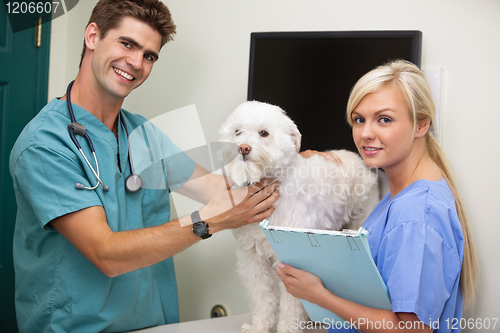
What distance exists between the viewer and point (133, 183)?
127cm

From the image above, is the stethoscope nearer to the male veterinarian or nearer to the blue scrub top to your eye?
the male veterinarian

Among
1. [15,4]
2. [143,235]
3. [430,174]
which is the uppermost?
[15,4]

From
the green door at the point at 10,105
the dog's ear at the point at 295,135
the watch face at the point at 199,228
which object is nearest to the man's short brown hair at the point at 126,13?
the dog's ear at the point at 295,135

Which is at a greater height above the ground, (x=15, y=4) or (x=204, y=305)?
(x=15, y=4)

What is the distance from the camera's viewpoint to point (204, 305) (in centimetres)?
180

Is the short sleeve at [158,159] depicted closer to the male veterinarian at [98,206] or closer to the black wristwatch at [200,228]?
the male veterinarian at [98,206]

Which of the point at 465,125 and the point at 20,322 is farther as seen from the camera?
the point at 465,125

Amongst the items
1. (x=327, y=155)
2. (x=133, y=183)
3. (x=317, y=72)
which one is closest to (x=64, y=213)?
(x=133, y=183)

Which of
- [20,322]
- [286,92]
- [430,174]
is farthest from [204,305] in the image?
[430,174]

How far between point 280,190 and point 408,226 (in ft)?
1.42

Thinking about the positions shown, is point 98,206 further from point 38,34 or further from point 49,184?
point 38,34

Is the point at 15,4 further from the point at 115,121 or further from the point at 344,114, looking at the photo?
the point at 344,114

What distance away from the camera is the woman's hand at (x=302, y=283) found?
876 millimetres

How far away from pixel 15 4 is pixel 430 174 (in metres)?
2.08
